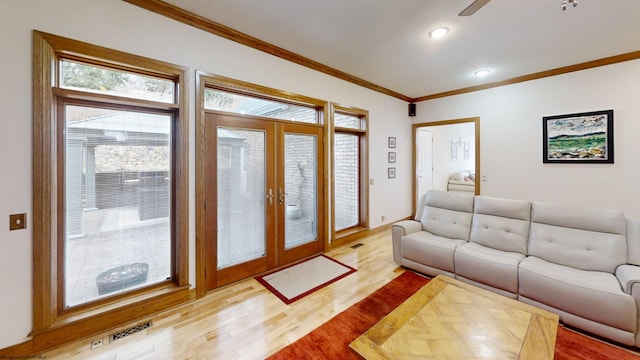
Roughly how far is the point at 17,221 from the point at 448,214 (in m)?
4.15

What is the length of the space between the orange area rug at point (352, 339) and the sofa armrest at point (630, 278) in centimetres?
44

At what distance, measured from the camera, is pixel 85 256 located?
6.87 feet

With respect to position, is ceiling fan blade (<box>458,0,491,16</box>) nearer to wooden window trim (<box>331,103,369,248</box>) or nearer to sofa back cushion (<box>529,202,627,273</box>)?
sofa back cushion (<box>529,202,627,273</box>)

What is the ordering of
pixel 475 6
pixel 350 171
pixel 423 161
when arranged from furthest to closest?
pixel 423 161 → pixel 350 171 → pixel 475 6

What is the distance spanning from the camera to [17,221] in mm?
1731

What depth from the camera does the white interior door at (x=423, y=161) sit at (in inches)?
226

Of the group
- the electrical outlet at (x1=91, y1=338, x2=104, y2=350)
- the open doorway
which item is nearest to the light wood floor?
the electrical outlet at (x1=91, y1=338, x2=104, y2=350)

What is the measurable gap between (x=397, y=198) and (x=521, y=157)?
223cm

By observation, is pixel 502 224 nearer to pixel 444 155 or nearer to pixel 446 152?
pixel 444 155

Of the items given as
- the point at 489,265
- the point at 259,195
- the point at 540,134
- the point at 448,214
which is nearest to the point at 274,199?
the point at 259,195

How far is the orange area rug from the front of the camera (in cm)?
179

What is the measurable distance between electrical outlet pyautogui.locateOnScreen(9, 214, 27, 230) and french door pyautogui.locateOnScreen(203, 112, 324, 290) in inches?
49.0

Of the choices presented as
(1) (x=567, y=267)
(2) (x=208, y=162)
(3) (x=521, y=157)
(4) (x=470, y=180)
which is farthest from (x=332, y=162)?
(4) (x=470, y=180)

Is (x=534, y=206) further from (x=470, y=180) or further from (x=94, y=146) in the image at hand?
(x=470, y=180)
